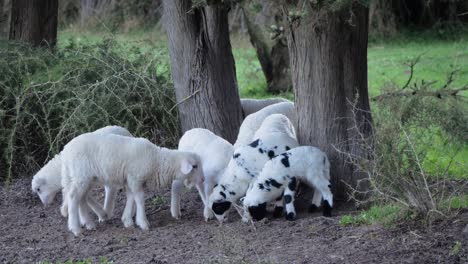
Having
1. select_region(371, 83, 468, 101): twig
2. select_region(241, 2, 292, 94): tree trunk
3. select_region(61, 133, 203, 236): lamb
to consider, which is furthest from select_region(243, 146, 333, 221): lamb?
select_region(241, 2, 292, 94): tree trunk

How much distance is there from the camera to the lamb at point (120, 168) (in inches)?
368

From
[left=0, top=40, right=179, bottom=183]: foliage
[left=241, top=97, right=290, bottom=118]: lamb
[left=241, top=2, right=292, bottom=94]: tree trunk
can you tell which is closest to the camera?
[left=0, top=40, right=179, bottom=183]: foliage

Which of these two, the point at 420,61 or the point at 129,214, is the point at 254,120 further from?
the point at 420,61

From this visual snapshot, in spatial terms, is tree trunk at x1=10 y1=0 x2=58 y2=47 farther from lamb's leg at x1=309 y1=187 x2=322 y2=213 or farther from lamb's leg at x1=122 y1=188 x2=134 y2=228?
lamb's leg at x1=309 y1=187 x2=322 y2=213

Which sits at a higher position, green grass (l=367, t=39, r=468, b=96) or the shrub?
the shrub

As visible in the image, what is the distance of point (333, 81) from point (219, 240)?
2658 mm

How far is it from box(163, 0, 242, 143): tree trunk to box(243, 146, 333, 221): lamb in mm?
2533

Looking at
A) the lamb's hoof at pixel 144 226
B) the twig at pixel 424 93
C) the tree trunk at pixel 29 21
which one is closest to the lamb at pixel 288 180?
the lamb's hoof at pixel 144 226

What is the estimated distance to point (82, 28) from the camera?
92.8 feet

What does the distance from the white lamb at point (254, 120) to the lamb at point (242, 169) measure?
685 millimetres

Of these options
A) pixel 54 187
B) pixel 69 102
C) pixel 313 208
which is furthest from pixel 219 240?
pixel 69 102

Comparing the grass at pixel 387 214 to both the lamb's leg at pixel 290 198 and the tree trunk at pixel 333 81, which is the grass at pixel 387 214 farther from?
the tree trunk at pixel 333 81

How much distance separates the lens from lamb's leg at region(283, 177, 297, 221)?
9.21 m

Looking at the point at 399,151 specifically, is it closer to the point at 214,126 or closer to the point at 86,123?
the point at 214,126
